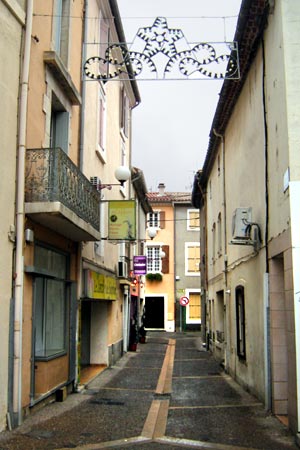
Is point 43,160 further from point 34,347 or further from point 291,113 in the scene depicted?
point 291,113

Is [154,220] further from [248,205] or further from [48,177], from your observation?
[48,177]

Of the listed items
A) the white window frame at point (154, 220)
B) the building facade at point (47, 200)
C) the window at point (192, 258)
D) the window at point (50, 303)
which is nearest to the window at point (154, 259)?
the white window frame at point (154, 220)

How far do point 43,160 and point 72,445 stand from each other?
4212 millimetres

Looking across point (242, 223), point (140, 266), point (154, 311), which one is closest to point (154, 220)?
point (154, 311)

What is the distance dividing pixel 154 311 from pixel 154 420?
101 ft

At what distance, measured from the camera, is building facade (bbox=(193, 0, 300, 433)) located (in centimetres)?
757

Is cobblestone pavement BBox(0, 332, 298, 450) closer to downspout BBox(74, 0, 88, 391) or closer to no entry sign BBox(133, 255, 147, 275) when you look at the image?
downspout BBox(74, 0, 88, 391)

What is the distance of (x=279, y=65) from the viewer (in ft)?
26.8

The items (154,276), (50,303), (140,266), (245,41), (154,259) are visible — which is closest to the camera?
(50,303)

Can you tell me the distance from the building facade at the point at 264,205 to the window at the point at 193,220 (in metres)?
24.4

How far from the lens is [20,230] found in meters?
7.85

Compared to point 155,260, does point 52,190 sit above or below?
below

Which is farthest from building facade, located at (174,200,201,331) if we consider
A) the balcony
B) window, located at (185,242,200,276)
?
the balcony

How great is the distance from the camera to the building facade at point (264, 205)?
7.57 meters
